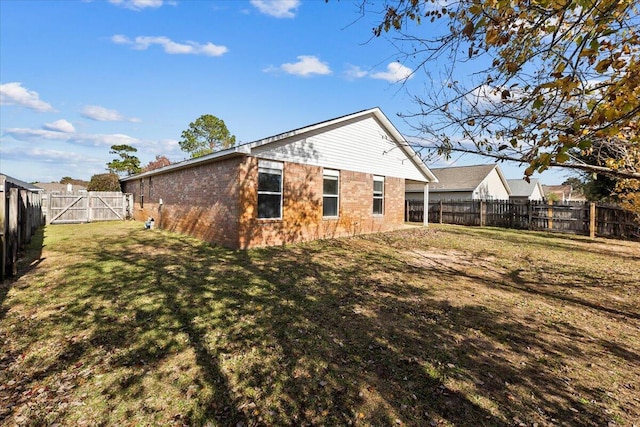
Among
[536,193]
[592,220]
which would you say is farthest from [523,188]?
[592,220]

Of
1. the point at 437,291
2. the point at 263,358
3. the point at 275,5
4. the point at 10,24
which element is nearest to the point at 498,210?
the point at 437,291

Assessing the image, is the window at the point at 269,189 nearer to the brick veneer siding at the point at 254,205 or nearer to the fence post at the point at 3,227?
the brick veneer siding at the point at 254,205

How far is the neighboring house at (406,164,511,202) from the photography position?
25984mm

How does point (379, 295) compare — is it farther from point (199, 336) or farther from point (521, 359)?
point (199, 336)

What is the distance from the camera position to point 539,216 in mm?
17203

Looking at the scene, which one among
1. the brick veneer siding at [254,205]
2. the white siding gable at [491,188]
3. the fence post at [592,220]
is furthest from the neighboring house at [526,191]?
the brick veneer siding at [254,205]

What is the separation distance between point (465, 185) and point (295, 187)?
2081 cm

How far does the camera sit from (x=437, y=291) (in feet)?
19.4

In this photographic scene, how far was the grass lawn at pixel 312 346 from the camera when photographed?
2.62 metres

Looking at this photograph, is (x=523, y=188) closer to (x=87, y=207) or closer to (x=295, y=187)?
(x=295, y=187)

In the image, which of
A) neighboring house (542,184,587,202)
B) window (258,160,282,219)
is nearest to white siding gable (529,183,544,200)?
neighboring house (542,184,587,202)

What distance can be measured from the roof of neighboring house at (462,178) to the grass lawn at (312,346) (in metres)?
19.8

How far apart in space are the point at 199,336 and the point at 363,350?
2.10 m

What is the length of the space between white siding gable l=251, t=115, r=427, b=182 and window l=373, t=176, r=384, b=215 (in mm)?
369
